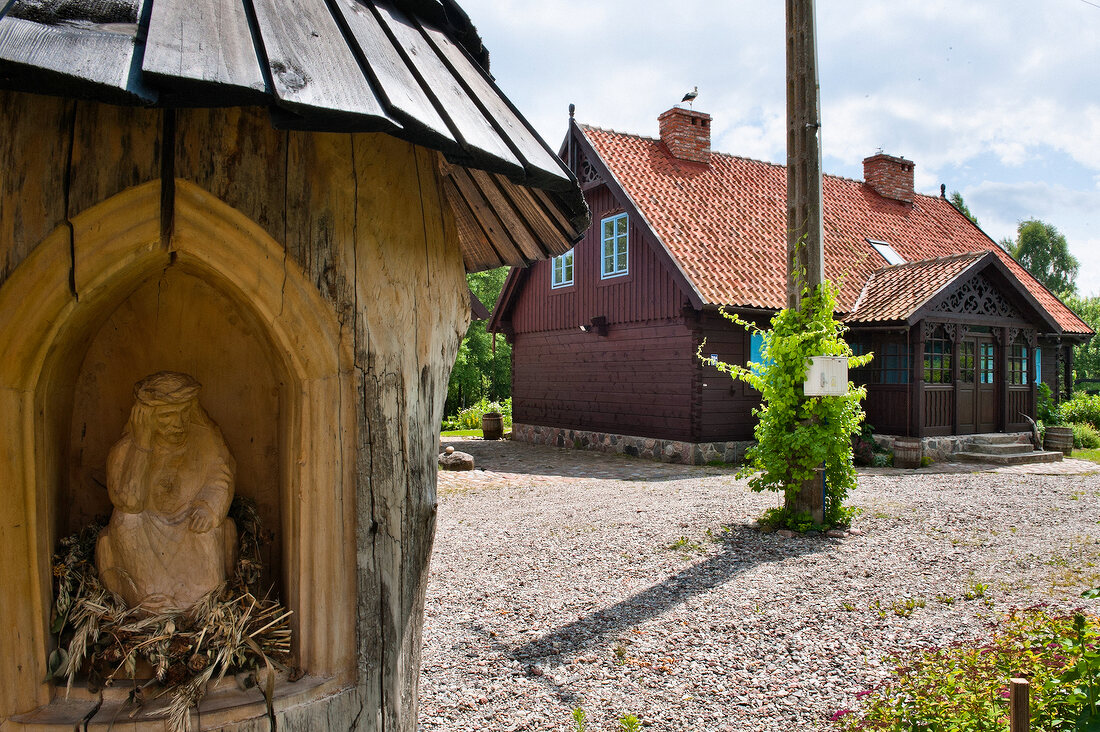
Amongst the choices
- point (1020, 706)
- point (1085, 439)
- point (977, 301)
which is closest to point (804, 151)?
point (1020, 706)

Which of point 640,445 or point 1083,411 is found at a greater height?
point 1083,411

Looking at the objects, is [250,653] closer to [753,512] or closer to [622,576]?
[622,576]

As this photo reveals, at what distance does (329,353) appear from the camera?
2.00m

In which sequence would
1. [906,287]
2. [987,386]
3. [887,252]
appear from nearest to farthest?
[906,287]
[987,386]
[887,252]

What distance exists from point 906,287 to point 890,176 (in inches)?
284

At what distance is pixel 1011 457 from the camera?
1384 centimetres

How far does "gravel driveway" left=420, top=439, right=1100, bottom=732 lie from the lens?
3.62 metres

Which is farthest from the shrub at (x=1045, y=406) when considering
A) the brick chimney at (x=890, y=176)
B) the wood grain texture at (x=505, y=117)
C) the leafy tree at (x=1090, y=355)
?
the leafy tree at (x=1090, y=355)

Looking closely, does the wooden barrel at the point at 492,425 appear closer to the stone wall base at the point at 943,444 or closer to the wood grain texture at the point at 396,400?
the stone wall base at the point at 943,444

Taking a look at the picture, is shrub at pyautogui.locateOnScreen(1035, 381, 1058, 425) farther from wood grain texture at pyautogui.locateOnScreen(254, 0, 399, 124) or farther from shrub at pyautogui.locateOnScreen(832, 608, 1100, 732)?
wood grain texture at pyautogui.locateOnScreen(254, 0, 399, 124)

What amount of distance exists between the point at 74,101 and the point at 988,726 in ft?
11.9

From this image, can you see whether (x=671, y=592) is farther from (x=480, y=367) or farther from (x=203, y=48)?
(x=480, y=367)

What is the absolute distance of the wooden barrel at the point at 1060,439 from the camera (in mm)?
15570

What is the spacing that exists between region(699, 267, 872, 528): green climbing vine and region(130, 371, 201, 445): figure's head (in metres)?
5.92
